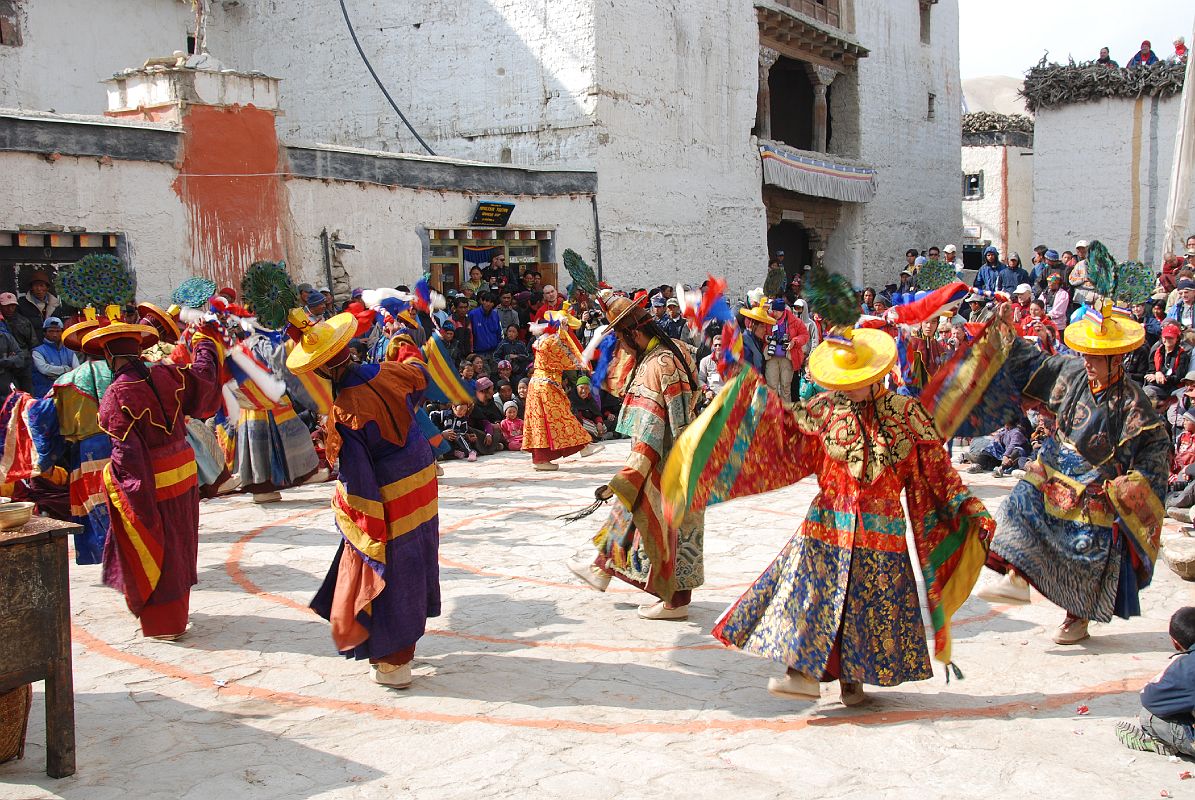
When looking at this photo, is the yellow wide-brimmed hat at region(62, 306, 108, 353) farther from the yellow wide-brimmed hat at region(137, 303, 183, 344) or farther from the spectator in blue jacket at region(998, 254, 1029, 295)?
the spectator in blue jacket at region(998, 254, 1029, 295)

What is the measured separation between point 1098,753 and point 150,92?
1262 centimetres

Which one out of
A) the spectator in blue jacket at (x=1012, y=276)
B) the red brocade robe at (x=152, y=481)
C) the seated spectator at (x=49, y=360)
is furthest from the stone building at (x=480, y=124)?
the red brocade robe at (x=152, y=481)

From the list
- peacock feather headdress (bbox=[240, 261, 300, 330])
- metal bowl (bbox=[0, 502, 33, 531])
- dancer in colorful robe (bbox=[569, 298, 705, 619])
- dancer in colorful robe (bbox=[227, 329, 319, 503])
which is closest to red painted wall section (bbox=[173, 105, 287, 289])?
peacock feather headdress (bbox=[240, 261, 300, 330])

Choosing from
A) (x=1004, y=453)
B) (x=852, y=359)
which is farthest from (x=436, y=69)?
(x=852, y=359)

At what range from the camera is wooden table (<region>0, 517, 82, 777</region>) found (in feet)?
13.4

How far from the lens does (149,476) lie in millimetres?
5938

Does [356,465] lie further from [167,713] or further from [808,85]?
[808,85]

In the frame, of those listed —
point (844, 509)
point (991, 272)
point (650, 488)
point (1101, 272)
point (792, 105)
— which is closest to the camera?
point (844, 509)

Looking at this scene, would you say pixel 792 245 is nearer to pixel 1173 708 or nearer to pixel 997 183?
pixel 997 183

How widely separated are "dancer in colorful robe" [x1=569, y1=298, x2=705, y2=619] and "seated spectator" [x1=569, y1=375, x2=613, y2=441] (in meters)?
7.49

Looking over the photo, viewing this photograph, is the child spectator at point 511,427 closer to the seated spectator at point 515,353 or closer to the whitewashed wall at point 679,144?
the seated spectator at point 515,353

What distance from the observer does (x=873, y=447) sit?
182 inches

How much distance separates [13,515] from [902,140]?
25665 mm

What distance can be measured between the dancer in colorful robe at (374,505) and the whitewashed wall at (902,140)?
846 inches
